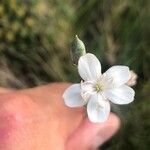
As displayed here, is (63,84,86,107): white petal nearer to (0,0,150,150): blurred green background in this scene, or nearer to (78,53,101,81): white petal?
(78,53,101,81): white petal

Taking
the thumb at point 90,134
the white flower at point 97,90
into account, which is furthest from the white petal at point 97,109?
the thumb at point 90,134

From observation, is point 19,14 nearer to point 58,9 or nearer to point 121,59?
point 58,9

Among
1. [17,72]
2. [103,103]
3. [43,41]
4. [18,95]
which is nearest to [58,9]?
[43,41]

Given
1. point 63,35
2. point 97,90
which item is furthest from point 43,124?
point 63,35

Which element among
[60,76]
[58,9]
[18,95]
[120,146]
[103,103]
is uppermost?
[103,103]

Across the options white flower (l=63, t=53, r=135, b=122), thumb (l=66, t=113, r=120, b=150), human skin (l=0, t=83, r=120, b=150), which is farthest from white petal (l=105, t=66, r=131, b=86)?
thumb (l=66, t=113, r=120, b=150)

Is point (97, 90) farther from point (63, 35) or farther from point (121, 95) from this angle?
point (63, 35)
